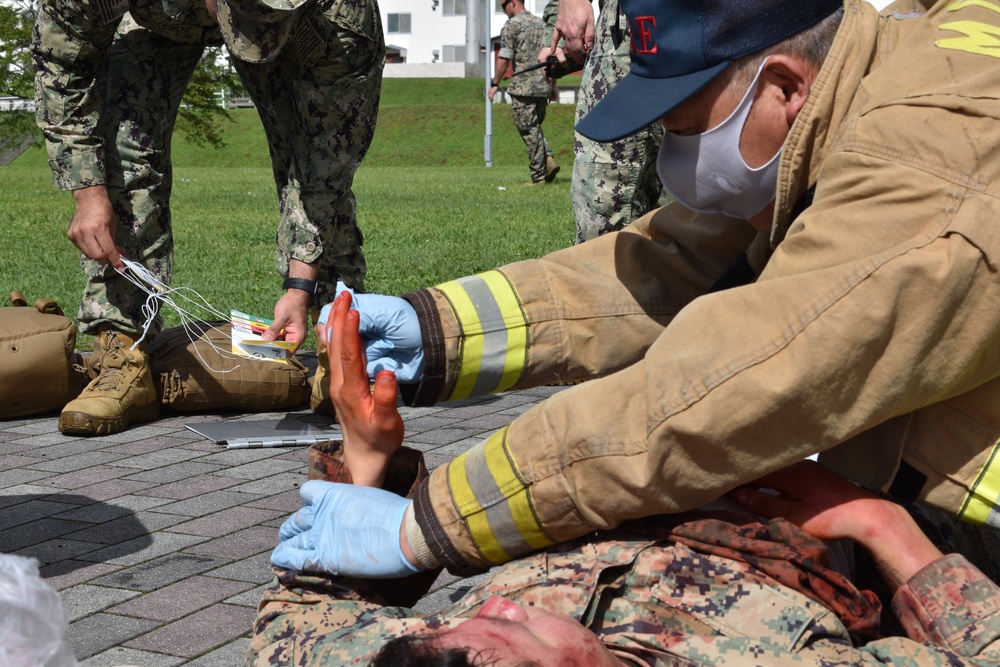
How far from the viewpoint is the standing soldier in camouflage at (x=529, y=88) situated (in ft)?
61.4

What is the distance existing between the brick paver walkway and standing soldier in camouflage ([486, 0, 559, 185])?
46.7ft

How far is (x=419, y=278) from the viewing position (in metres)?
8.07

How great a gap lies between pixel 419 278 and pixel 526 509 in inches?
239

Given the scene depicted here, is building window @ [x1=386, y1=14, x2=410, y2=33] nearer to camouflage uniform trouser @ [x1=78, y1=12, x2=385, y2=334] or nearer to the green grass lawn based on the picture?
the green grass lawn

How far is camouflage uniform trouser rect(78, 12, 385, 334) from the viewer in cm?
470

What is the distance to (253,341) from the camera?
4.05 meters

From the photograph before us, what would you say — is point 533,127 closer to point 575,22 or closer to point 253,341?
point 575,22

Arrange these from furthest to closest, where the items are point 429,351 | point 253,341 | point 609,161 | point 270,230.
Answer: point 270,230 < point 609,161 < point 253,341 < point 429,351

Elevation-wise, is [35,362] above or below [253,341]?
below

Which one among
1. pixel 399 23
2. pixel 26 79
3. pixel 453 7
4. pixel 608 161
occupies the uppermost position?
pixel 453 7

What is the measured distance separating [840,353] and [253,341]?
2582mm

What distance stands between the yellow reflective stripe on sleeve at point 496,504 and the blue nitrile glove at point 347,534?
0.49 feet

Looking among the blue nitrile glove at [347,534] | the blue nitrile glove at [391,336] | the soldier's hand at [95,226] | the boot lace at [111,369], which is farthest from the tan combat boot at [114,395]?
the blue nitrile glove at [347,534]

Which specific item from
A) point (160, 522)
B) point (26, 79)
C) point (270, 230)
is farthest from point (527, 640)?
point (26, 79)
